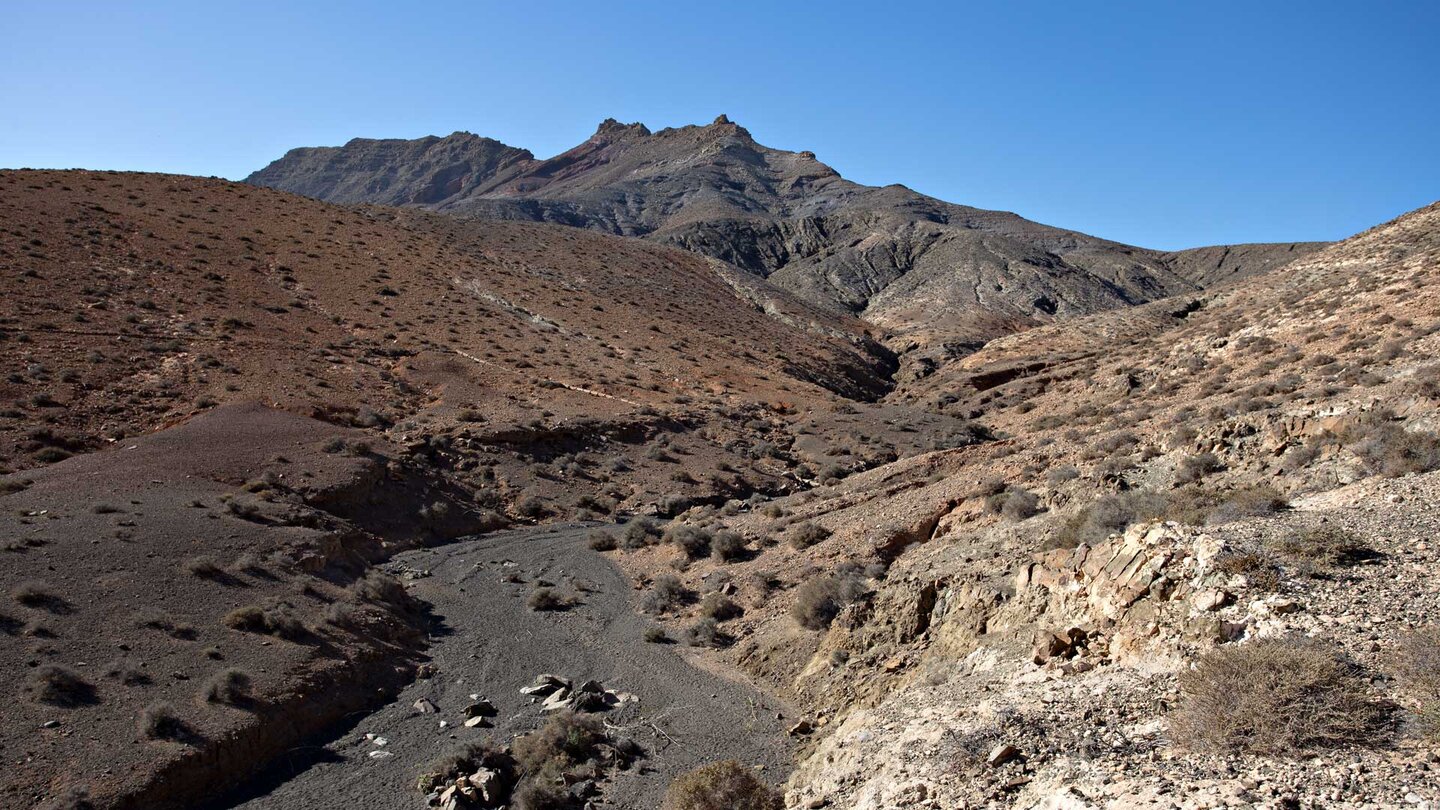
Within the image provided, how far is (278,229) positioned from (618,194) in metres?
74.2

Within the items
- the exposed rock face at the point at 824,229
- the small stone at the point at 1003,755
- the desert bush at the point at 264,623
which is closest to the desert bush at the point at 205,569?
the desert bush at the point at 264,623

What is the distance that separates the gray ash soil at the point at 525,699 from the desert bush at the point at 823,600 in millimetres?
1799

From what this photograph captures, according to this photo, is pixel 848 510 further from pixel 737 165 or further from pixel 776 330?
pixel 737 165

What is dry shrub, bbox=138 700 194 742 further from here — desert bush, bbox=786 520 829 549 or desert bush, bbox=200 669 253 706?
desert bush, bbox=786 520 829 549

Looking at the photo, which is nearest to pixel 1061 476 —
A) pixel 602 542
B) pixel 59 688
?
pixel 602 542

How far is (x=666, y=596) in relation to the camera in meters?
19.2

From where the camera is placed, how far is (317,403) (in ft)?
104

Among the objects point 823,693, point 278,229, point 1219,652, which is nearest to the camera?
point 1219,652

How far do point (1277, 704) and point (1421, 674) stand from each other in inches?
41.8

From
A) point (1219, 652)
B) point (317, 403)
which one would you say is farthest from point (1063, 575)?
point (317, 403)

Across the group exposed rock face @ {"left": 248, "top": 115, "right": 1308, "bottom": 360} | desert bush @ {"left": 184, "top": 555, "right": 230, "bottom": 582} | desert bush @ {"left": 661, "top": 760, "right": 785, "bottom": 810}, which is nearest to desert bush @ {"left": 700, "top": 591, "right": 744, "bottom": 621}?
desert bush @ {"left": 661, "top": 760, "right": 785, "bottom": 810}

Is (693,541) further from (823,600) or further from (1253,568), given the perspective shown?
(1253,568)

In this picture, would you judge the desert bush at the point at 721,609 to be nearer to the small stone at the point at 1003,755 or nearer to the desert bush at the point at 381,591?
the desert bush at the point at 381,591

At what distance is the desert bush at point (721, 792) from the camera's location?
9.78 metres
